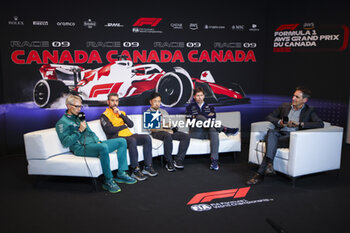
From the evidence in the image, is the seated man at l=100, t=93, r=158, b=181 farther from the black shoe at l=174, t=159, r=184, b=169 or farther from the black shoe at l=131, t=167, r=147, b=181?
the black shoe at l=174, t=159, r=184, b=169

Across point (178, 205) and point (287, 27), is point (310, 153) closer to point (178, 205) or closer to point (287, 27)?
point (178, 205)

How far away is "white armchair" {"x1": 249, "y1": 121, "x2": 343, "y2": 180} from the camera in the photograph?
3.76 metres

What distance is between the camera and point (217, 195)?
141 inches

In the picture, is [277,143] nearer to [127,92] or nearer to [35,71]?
A: [127,92]

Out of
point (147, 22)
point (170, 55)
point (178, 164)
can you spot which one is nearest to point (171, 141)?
point (178, 164)

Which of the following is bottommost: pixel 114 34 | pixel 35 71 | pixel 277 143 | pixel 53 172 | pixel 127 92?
pixel 53 172

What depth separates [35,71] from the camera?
529cm

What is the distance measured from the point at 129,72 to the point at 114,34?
72cm

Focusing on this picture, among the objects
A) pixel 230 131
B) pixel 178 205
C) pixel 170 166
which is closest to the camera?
pixel 178 205

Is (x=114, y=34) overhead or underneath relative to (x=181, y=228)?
overhead

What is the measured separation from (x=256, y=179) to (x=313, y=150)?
0.78m

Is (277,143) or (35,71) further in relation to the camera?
(35,71)

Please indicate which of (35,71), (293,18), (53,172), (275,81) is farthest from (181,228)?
(293,18)

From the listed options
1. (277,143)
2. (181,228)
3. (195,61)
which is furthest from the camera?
(195,61)
